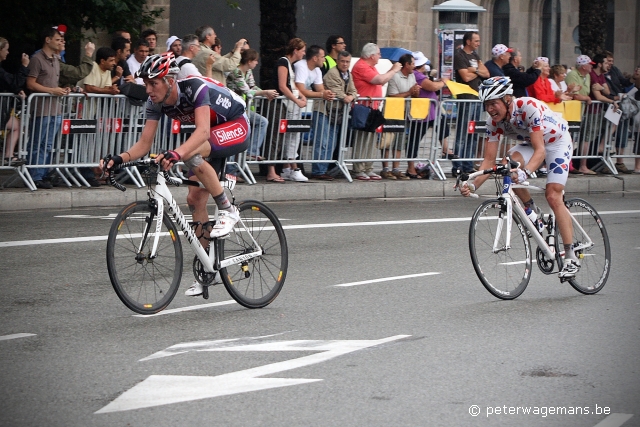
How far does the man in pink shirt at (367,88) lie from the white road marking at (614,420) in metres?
11.7

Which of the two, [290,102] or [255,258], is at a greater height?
[290,102]

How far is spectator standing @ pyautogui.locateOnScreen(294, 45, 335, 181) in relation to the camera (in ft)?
54.5

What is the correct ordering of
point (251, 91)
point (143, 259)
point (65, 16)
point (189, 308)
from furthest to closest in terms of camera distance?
point (65, 16)
point (251, 91)
point (189, 308)
point (143, 259)

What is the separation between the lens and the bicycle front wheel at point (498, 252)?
884 centimetres

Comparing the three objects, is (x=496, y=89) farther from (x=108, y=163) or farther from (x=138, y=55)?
(x=138, y=55)

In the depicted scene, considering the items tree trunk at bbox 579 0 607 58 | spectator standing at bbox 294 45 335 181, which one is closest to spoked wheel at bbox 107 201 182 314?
spectator standing at bbox 294 45 335 181

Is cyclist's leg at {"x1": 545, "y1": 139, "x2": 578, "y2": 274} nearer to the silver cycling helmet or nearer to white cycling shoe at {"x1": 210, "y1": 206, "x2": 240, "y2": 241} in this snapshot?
white cycling shoe at {"x1": 210, "y1": 206, "x2": 240, "y2": 241}

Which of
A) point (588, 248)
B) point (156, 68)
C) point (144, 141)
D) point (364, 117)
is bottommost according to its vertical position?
point (588, 248)

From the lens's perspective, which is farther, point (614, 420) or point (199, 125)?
point (199, 125)

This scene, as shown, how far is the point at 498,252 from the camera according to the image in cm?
889

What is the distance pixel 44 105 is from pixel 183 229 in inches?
283

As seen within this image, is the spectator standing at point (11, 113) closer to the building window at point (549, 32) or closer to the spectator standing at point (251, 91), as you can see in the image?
the spectator standing at point (251, 91)

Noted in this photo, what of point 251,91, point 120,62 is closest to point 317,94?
point 251,91

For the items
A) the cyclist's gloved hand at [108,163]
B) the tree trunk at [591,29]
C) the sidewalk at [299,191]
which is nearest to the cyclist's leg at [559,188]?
the cyclist's gloved hand at [108,163]
